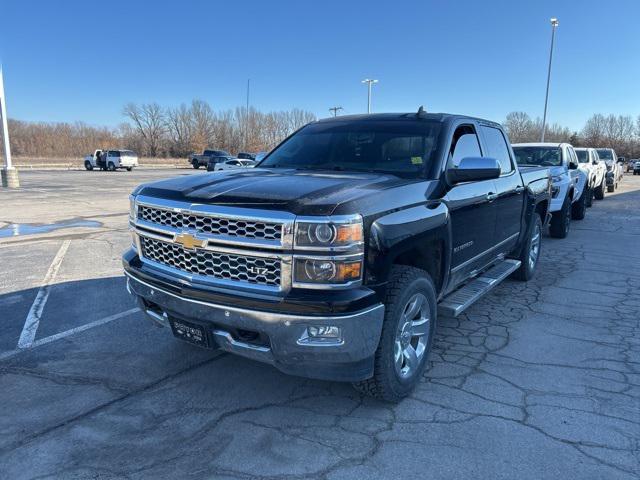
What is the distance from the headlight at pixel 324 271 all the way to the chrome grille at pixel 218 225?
0.68 ft

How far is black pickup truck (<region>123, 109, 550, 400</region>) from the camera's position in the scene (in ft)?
8.95

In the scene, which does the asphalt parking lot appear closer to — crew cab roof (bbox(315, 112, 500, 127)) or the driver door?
the driver door

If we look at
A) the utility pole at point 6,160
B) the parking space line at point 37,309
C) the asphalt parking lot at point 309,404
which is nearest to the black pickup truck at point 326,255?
the asphalt parking lot at point 309,404

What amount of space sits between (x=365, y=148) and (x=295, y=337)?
2093 millimetres

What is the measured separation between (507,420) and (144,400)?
2.43m

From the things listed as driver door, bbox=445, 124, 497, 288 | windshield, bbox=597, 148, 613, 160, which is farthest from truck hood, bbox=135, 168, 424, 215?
windshield, bbox=597, 148, 613, 160

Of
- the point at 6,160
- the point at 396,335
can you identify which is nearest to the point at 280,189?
the point at 396,335

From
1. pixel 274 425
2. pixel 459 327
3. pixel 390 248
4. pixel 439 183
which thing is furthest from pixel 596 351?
pixel 274 425

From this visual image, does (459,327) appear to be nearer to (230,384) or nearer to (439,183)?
(439,183)

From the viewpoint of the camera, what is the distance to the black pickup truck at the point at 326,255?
8.95ft

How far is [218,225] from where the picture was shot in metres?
2.94

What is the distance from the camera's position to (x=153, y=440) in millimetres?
2914

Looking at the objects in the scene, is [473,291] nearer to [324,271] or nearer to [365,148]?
[365,148]

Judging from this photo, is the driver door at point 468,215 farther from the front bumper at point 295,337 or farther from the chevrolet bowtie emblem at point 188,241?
the chevrolet bowtie emblem at point 188,241
